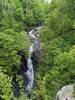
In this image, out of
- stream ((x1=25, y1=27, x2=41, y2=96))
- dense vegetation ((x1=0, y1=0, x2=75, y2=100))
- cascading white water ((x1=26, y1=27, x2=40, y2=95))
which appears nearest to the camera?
dense vegetation ((x1=0, y1=0, x2=75, y2=100))

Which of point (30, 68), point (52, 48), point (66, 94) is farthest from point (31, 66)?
point (66, 94)

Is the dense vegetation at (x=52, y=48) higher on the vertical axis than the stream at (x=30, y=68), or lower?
higher

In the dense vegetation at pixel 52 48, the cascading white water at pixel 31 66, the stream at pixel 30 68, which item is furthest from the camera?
the cascading white water at pixel 31 66

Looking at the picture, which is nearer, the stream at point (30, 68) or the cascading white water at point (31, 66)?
the stream at point (30, 68)

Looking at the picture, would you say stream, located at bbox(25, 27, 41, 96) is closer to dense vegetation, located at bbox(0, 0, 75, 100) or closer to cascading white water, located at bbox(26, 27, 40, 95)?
cascading white water, located at bbox(26, 27, 40, 95)

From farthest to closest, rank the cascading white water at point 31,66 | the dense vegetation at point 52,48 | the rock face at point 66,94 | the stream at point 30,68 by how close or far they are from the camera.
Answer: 1. the cascading white water at point 31,66
2. the stream at point 30,68
3. the dense vegetation at point 52,48
4. the rock face at point 66,94

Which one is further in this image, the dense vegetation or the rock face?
the dense vegetation

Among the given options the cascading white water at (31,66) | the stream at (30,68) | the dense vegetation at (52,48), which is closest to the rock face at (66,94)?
the dense vegetation at (52,48)

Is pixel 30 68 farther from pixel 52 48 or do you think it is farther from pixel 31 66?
pixel 52 48

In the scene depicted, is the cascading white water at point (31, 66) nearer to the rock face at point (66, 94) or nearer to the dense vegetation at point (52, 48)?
the dense vegetation at point (52, 48)

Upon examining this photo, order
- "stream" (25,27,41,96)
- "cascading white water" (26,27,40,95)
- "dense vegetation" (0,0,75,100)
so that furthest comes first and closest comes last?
1. "cascading white water" (26,27,40,95)
2. "stream" (25,27,41,96)
3. "dense vegetation" (0,0,75,100)

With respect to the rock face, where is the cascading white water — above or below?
below

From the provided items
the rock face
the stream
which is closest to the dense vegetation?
the stream

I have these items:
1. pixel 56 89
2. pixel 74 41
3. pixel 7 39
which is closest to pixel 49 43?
pixel 74 41
